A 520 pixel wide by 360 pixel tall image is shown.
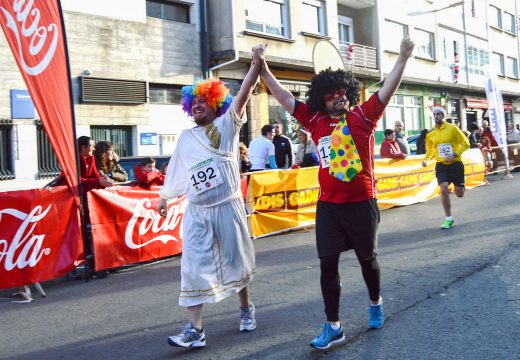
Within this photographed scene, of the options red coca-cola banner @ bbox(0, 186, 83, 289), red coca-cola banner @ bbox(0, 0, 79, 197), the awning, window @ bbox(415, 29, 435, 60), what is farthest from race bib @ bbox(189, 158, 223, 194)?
Result: the awning

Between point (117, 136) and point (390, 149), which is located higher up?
point (117, 136)

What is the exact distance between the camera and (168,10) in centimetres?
1809

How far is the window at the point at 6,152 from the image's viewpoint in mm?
14250

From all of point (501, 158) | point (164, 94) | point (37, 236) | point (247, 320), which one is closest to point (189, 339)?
point (247, 320)

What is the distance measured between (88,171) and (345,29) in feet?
71.0

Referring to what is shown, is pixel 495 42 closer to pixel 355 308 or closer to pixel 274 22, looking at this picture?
pixel 274 22

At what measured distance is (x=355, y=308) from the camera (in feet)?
16.1

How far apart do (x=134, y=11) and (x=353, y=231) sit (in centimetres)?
1427

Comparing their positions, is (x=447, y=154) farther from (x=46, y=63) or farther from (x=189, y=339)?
(x=189, y=339)

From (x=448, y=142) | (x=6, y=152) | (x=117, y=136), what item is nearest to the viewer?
(x=448, y=142)

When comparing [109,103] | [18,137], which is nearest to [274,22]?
[109,103]

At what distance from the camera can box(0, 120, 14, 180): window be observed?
46.8 feet

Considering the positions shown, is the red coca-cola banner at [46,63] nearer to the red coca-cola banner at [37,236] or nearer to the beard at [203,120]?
the red coca-cola banner at [37,236]

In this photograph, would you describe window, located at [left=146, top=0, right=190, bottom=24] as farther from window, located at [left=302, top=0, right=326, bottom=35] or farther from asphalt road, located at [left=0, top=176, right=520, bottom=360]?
asphalt road, located at [left=0, top=176, right=520, bottom=360]
